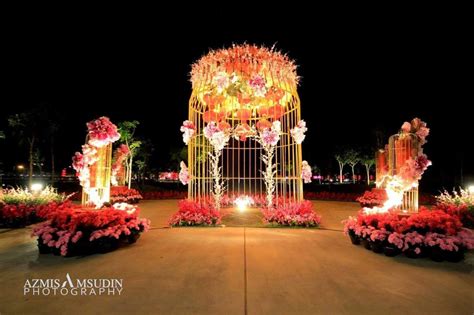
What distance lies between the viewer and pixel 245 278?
365 centimetres

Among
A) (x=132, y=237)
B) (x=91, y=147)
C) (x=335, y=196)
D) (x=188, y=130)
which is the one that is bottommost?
(x=335, y=196)

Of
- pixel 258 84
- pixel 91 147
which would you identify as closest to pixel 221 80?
pixel 258 84

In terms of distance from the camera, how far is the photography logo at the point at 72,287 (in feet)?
10.7

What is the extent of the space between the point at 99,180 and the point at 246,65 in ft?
14.7

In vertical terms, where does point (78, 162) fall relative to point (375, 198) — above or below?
above

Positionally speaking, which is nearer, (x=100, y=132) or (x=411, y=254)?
(x=411, y=254)

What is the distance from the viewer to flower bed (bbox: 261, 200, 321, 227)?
7281 mm

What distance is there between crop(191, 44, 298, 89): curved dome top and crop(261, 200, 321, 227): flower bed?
325 centimetres

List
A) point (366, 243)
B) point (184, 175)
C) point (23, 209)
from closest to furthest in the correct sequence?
point (366, 243), point (23, 209), point (184, 175)

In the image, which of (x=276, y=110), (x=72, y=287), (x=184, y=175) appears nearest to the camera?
(x=72, y=287)

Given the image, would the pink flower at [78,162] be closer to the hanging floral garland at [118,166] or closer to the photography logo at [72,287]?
the photography logo at [72,287]

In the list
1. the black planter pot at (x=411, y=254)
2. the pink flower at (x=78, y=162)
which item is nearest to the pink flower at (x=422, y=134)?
the black planter pot at (x=411, y=254)

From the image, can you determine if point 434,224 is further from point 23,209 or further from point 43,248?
point 23,209

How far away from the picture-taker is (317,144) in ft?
116
